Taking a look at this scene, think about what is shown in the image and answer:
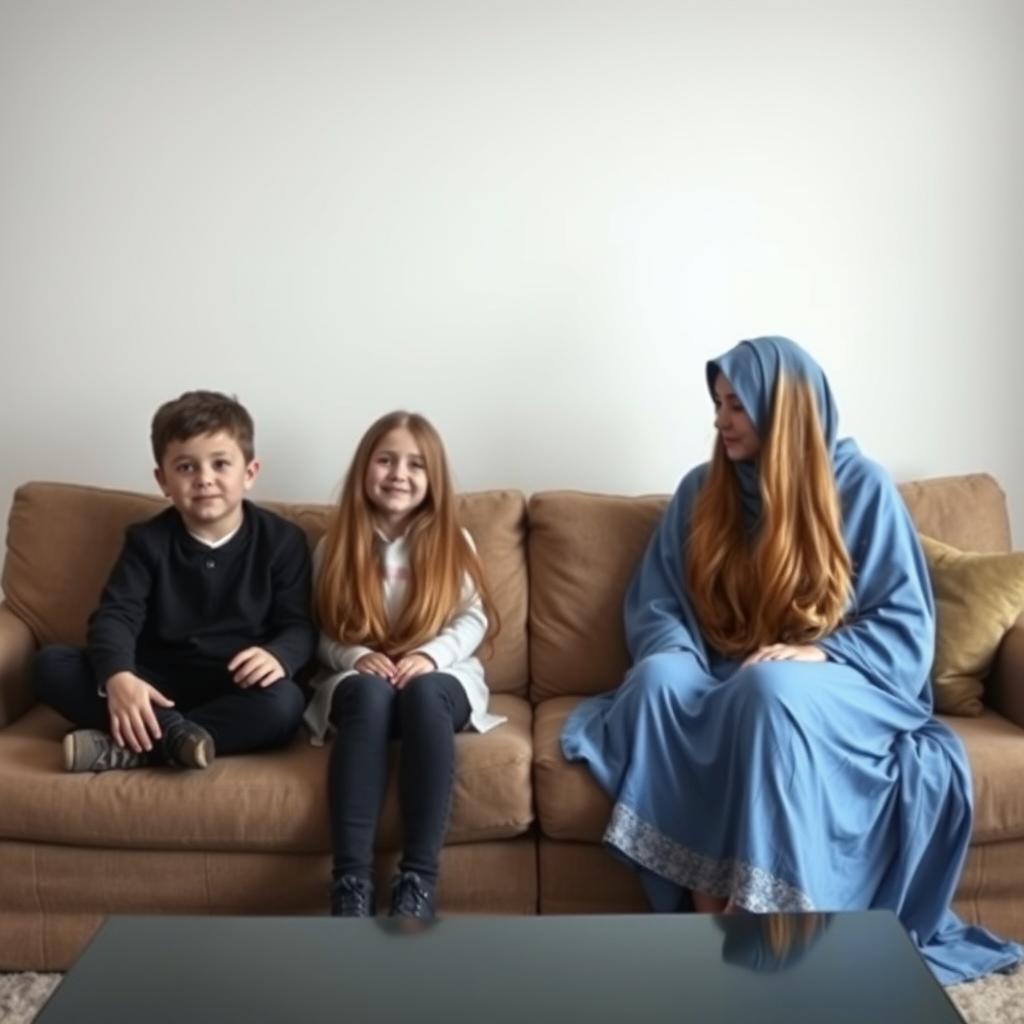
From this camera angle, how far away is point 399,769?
2.25 metres

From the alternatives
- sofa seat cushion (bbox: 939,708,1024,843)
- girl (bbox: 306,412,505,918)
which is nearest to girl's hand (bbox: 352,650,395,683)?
girl (bbox: 306,412,505,918)

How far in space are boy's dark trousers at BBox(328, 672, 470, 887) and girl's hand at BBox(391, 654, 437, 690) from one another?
54 mm

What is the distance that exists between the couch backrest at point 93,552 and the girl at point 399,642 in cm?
10

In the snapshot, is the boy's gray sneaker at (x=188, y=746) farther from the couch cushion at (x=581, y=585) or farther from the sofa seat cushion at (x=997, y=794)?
the sofa seat cushion at (x=997, y=794)

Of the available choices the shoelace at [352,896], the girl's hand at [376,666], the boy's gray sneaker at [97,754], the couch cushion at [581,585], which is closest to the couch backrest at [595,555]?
the couch cushion at [581,585]

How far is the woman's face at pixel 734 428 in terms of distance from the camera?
2559 mm

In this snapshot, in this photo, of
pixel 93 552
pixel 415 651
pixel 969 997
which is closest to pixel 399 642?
pixel 415 651

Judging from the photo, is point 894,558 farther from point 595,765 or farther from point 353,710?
point 353,710

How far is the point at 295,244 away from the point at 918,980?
2200 millimetres

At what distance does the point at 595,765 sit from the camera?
225 cm

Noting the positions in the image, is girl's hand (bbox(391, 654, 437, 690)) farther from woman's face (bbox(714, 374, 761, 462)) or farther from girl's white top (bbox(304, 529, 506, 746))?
woman's face (bbox(714, 374, 761, 462))

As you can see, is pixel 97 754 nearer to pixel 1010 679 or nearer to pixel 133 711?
pixel 133 711

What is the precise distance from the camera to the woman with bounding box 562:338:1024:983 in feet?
7.09

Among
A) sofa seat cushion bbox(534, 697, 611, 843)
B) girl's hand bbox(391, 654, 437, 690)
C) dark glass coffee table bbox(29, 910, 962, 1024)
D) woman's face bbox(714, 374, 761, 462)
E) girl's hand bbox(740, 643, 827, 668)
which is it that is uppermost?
woman's face bbox(714, 374, 761, 462)
